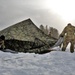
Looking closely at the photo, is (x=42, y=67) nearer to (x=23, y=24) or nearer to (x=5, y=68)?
(x=5, y=68)

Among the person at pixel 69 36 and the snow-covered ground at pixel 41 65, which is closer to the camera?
the snow-covered ground at pixel 41 65

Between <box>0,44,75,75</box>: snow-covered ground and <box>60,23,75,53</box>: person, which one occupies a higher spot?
<box>60,23,75,53</box>: person

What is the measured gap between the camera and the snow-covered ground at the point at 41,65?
20.0 ft

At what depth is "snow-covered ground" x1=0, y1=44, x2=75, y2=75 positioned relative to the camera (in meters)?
6.09

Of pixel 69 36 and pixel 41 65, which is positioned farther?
pixel 69 36

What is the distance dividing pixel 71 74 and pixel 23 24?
1158cm

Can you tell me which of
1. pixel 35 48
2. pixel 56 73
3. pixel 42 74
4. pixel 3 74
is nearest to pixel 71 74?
pixel 56 73

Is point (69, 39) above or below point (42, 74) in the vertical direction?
above

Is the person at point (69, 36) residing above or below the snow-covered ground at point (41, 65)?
above

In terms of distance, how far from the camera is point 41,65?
700cm

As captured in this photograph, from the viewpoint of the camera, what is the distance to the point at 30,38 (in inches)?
614

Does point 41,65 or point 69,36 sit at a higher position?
point 69,36

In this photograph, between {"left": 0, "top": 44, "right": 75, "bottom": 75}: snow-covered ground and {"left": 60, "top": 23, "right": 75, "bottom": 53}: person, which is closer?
{"left": 0, "top": 44, "right": 75, "bottom": 75}: snow-covered ground

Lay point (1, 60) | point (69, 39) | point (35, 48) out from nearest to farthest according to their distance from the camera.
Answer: point (1, 60)
point (69, 39)
point (35, 48)
